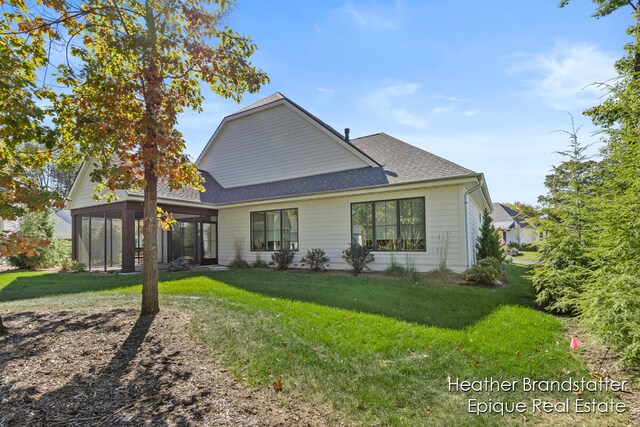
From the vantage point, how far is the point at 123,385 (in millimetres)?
2957

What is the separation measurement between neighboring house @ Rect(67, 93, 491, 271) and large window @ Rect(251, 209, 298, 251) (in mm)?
45

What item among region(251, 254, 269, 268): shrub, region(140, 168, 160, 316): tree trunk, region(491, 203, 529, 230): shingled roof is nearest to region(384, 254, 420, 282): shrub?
region(251, 254, 269, 268): shrub

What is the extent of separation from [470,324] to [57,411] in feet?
16.8

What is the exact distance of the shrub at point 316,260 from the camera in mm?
11539

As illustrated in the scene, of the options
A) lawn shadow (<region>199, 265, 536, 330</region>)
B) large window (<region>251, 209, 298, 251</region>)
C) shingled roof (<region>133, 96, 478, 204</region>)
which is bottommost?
lawn shadow (<region>199, 265, 536, 330</region>)

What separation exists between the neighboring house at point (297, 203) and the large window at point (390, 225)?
1.4 inches

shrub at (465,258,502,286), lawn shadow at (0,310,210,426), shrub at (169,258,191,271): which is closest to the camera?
lawn shadow at (0,310,210,426)

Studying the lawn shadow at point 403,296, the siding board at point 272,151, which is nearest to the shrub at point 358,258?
the lawn shadow at point 403,296

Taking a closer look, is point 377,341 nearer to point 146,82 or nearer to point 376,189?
point 146,82

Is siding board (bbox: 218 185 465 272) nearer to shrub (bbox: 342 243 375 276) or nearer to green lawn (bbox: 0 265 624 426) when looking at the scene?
shrub (bbox: 342 243 375 276)

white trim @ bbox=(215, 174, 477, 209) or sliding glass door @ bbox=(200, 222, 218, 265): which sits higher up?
white trim @ bbox=(215, 174, 477, 209)

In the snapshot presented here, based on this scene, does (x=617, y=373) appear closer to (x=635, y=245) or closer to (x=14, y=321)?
(x=635, y=245)

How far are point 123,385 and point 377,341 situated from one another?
2.89m

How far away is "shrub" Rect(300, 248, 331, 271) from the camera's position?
11.5 metres
